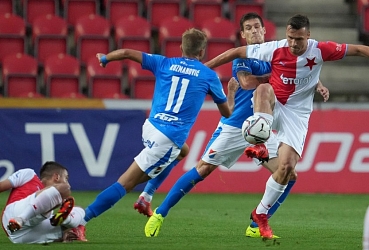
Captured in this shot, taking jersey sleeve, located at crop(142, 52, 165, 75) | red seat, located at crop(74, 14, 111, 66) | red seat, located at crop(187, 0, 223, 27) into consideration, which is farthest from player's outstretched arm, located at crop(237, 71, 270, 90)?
red seat, located at crop(187, 0, 223, 27)

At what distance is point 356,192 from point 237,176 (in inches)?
73.9

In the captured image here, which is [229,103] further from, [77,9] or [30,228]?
[77,9]

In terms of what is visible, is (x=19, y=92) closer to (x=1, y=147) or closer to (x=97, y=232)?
(x=1, y=147)

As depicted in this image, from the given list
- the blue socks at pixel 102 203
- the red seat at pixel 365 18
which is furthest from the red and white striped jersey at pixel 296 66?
the red seat at pixel 365 18

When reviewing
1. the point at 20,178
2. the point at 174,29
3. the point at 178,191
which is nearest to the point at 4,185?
the point at 20,178

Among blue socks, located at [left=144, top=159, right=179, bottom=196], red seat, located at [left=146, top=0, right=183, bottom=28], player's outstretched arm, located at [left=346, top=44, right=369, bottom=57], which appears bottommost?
blue socks, located at [left=144, top=159, right=179, bottom=196]

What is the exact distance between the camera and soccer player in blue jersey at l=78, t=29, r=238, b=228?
7.08m

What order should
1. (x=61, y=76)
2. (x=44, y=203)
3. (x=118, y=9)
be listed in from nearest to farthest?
(x=44, y=203)
(x=61, y=76)
(x=118, y=9)

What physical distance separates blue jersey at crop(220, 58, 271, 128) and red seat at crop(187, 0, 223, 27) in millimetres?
7228

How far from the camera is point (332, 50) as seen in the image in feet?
24.7

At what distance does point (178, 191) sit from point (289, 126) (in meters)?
1.19

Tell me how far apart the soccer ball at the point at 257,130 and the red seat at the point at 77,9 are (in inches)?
336

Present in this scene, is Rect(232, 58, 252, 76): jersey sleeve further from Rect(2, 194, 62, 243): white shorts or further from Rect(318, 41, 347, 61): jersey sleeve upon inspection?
Rect(2, 194, 62, 243): white shorts

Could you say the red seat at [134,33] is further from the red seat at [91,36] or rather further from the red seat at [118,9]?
the red seat at [118,9]
